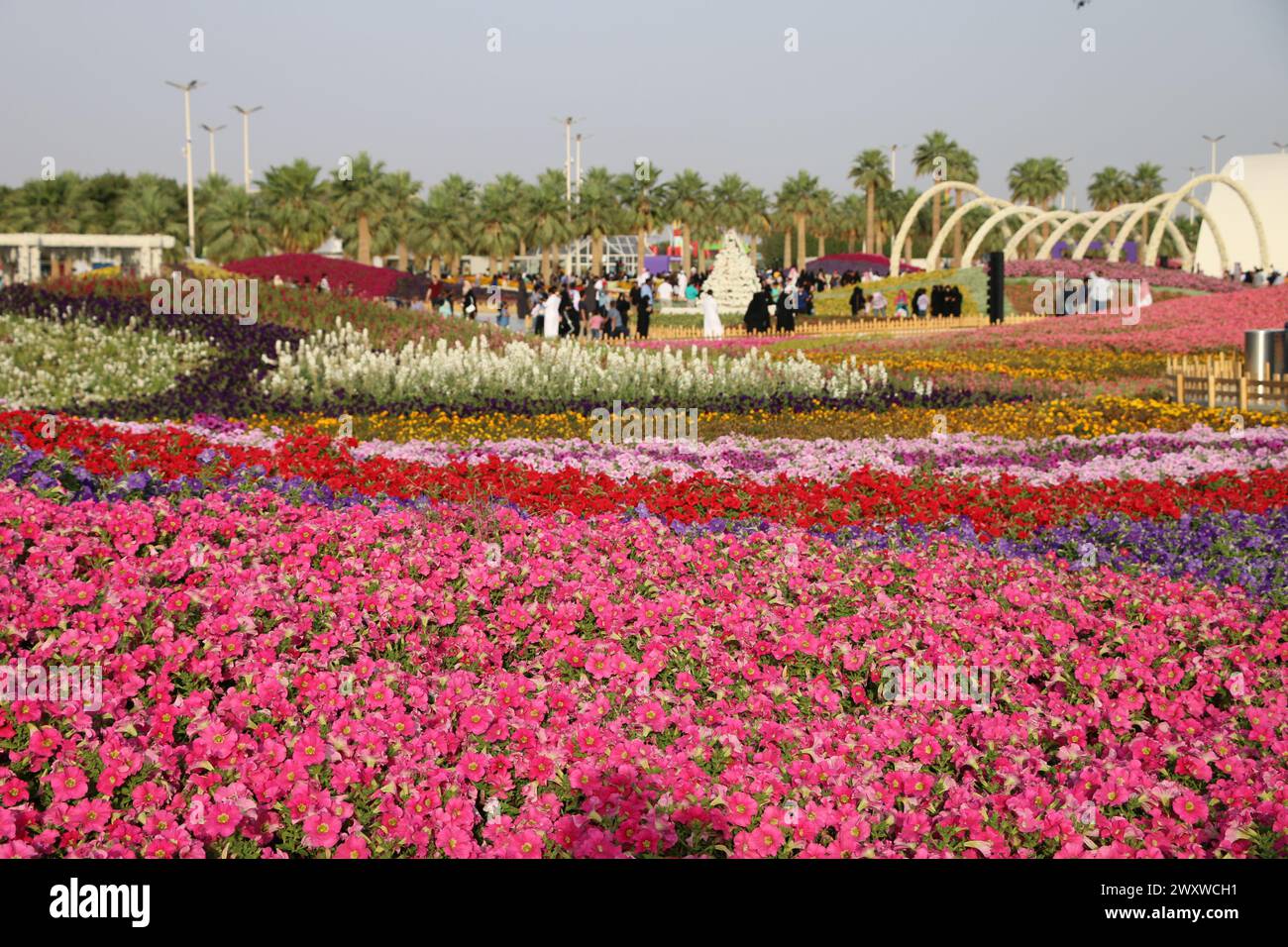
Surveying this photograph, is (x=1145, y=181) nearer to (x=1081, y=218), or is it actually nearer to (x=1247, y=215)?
(x=1247, y=215)

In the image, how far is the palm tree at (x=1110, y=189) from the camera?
100 metres

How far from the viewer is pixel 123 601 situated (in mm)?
5348

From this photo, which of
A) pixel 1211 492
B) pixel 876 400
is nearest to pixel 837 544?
pixel 1211 492

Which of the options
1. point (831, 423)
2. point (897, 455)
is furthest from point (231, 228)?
point (897, 455)

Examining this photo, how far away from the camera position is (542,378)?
17234 millimetres

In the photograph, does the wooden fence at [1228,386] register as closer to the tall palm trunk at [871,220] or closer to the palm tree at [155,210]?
the palm tree at [155,210]

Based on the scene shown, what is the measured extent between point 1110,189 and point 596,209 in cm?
4813

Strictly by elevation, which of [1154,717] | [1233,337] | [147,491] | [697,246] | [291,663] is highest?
[697,246]

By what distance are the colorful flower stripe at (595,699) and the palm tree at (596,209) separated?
67133 mm

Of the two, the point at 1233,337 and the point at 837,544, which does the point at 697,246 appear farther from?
the point at 837,544

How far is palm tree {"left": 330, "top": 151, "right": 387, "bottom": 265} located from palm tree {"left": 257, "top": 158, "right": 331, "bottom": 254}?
0.90 metres

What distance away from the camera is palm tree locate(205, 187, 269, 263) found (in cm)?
6419

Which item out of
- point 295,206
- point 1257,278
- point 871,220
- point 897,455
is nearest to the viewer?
point 897,455

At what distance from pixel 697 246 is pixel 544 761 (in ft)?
289
